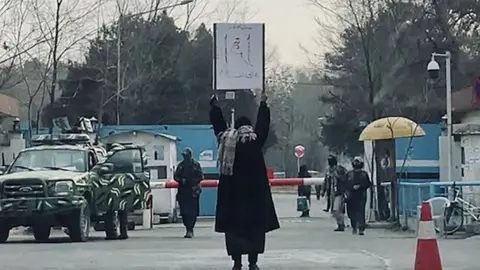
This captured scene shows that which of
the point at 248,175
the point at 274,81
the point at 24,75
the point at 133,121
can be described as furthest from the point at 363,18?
the point at 274,81

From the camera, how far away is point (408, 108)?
46.1 meters

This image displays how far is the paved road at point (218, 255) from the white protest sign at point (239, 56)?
267cm

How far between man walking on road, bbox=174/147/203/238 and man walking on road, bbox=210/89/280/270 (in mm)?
10869

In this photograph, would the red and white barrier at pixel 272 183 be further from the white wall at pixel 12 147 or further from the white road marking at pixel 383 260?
the white road marking at pixel 383 260

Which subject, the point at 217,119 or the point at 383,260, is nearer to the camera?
the point at 217,119

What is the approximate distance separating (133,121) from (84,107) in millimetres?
6655

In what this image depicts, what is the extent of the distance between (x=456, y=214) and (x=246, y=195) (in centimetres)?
1094

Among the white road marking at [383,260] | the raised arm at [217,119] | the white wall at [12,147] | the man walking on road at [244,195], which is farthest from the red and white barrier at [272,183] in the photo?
the man walking on road at [244,195]

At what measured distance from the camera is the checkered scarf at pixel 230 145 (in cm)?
1186

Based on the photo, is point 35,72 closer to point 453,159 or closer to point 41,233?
point 453,159

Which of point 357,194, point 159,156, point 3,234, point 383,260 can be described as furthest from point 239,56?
point 159,156

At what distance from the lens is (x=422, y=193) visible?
78.6ft

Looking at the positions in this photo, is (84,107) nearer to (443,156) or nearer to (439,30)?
(439,30)

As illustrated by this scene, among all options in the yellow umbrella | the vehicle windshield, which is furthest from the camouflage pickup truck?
the yellow umbrella
